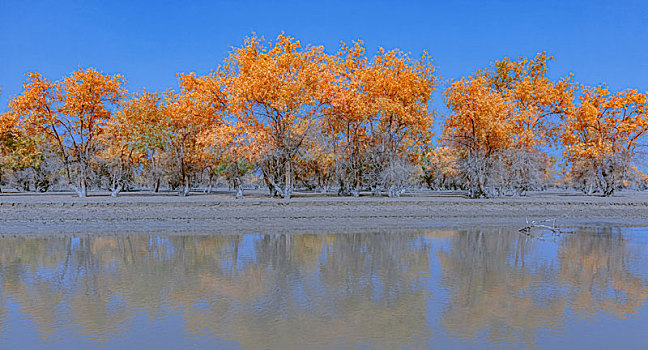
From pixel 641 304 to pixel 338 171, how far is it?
2682 cm

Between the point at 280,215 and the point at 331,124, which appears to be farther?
the point at 331,124

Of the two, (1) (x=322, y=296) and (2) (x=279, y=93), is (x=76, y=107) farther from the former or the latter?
(1) (x=322, y=296)

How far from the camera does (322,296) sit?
905 centimetres

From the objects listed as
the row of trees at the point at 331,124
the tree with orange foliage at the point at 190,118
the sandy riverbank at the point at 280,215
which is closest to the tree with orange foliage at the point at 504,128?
the row of trees at the point at 331,124

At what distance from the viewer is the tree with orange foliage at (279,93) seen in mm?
28859

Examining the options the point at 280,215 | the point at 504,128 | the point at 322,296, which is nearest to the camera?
the point at 322,296

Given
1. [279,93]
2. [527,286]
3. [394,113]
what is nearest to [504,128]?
[394,113]

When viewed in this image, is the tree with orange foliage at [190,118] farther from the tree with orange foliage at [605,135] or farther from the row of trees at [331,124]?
the tree with orange foliage at [605,135]

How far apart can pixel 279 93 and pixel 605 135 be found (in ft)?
86.0

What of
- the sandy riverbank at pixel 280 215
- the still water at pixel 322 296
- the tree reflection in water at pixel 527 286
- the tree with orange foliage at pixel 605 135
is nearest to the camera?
the still water at pixel 322 296

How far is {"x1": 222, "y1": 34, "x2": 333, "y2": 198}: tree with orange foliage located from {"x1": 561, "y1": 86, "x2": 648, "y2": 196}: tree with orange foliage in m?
20.2

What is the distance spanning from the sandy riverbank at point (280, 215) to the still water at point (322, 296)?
505 centimetres

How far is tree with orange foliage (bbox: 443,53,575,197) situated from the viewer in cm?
3312

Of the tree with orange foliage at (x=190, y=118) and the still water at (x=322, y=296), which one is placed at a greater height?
the tree with orange foliage at (x=190, y=118)
